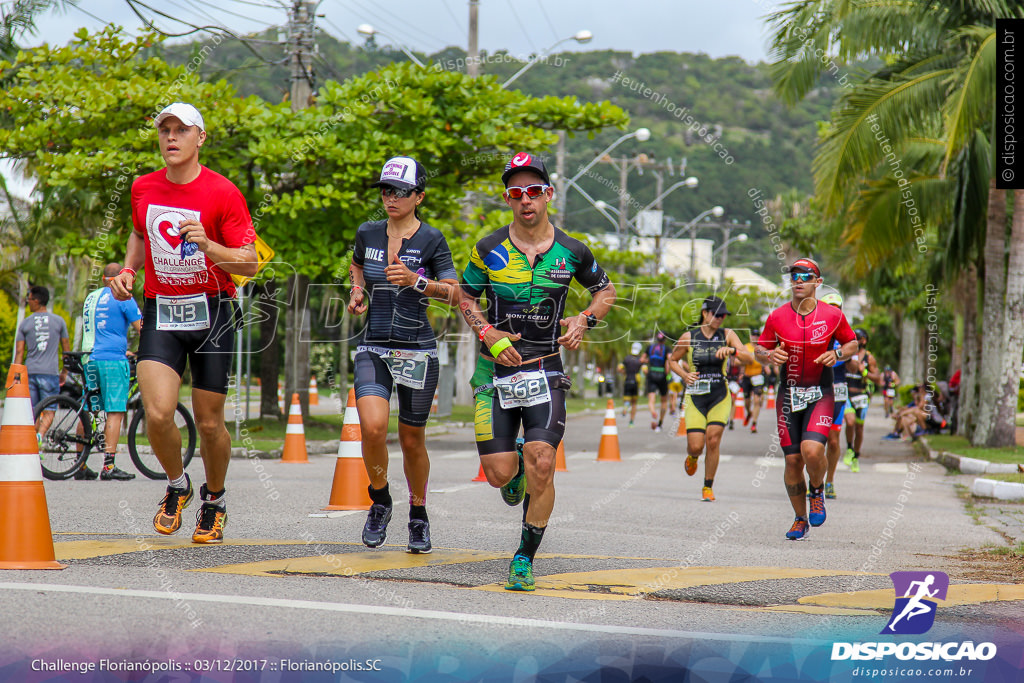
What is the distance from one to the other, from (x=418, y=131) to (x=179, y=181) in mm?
11213

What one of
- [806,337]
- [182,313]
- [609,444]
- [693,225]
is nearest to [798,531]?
[806,337]

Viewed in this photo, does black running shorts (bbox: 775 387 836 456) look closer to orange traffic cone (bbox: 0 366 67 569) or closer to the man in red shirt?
the man in red shirt

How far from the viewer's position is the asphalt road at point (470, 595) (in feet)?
13.0

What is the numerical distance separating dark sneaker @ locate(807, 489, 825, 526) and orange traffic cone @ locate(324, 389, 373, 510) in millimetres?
3466

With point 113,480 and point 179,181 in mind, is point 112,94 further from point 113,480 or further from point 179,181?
point 179,181

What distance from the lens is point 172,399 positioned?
605 cm

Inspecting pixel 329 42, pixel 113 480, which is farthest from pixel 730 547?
pixel 329 42

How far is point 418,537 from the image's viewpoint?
21.0 ft

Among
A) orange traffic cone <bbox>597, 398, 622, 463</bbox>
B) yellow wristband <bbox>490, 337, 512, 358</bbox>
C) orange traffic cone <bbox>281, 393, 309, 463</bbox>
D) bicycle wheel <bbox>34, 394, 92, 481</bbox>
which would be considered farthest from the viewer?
orange traffic cone <bbox>597, 398, 622, 463</bbox>

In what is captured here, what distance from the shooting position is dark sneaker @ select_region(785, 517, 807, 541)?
845cm

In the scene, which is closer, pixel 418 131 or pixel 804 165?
pixel 418 131

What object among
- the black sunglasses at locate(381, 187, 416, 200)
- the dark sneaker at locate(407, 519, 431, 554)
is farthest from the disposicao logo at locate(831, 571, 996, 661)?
the black sunglasses at locate(381, 187, 416, 200)

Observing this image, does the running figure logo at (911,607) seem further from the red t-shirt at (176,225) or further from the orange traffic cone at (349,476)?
the orange traffic cone at (349,476)

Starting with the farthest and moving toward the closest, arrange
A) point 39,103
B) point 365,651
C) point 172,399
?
point 39,103
point 172,399
point 365,651
